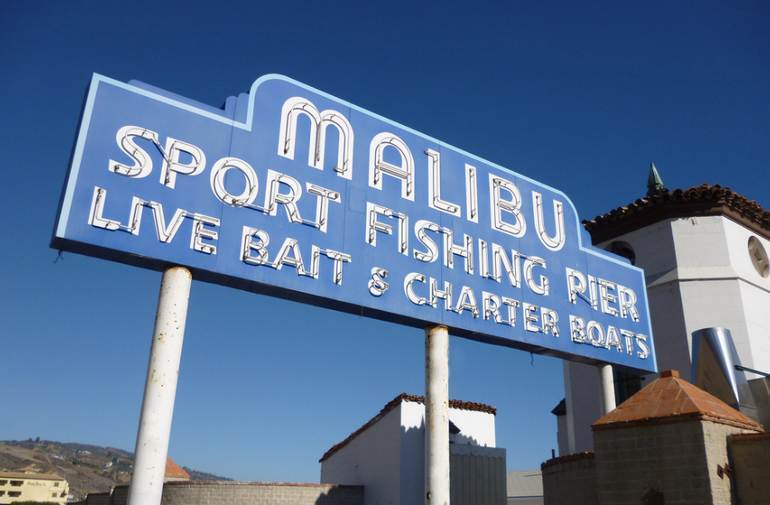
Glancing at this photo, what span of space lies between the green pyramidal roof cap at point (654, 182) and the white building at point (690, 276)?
2.64m

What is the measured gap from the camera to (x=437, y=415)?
12.8 metres

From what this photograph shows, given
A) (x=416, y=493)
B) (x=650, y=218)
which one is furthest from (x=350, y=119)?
(x=650, y=218)

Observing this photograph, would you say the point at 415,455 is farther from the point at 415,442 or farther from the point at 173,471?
the point at 173,471

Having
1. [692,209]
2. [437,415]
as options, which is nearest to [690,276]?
[692,209]

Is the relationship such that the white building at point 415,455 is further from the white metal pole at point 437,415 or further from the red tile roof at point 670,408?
the red tile roof at point 670,408

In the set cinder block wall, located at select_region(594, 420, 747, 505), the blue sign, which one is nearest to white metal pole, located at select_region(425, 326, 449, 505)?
the blue sign

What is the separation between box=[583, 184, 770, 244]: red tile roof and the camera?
69.1 ft

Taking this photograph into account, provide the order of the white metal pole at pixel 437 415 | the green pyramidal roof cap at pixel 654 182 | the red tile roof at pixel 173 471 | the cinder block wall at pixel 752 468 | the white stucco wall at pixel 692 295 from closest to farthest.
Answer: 1. the cinder block wall at pixel 752 468
2. the white metal pole at pixel 437 415
3. the white stucco wall at pixel 692 295
4. the green pyramidal roof cap at pixel 654 182
5. the red tile roof at pixel 173 471

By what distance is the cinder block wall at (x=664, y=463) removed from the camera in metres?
10.6

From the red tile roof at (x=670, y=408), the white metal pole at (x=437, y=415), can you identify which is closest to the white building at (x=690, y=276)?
the red tile roof at (x=670, y=408)

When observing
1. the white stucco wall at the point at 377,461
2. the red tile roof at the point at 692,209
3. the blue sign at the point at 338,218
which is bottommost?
the white stucco wall at the point at 377,461

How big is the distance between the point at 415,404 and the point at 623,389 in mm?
7307

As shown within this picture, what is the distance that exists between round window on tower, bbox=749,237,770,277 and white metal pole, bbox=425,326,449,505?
45.6ft

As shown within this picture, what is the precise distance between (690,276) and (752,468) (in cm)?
1056
